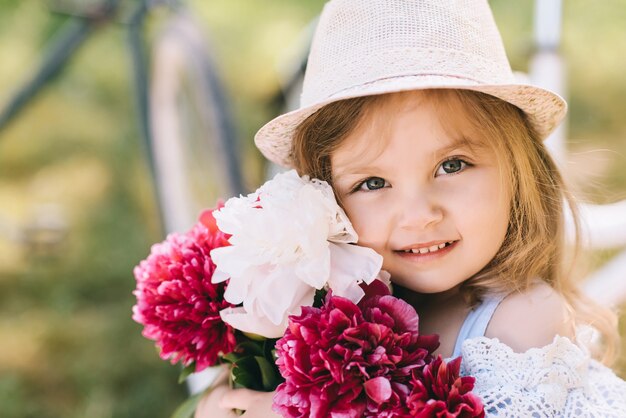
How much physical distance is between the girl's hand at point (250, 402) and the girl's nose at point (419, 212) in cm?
25

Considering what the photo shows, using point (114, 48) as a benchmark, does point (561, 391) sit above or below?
below

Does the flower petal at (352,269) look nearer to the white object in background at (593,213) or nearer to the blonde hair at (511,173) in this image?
the blonde hair at (511,173)

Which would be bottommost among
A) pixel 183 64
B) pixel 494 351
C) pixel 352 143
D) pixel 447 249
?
pixel 494 351

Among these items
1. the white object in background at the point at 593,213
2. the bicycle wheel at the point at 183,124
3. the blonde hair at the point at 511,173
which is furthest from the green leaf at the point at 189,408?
the bicycle wheel at the point at 183,124

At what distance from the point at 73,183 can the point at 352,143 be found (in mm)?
1770

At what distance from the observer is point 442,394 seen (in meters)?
0.70

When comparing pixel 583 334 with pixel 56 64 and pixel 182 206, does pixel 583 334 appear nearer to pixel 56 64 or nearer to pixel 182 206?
pixel 182 206

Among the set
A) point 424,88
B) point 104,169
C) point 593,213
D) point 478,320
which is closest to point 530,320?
point 478,320

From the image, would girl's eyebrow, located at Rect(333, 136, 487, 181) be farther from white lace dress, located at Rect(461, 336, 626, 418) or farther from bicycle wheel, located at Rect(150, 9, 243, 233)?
bicycle wheel, located at Rect(150, 9, 243, 233)

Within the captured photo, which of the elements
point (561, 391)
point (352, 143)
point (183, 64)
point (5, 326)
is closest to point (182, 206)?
point (183, 64)

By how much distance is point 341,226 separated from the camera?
85 centimetres

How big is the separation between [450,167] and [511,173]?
0.09 meters

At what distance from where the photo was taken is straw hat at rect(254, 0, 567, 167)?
0.84 metres

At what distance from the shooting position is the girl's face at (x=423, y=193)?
85 centimetres
